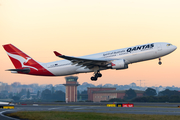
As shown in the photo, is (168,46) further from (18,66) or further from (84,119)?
(18,66)

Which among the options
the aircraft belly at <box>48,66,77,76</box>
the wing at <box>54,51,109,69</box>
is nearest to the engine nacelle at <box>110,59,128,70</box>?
the wing at <box>54,51,109,69</box>

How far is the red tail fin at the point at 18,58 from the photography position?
50844mm

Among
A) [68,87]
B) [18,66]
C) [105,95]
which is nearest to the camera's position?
[18,66]

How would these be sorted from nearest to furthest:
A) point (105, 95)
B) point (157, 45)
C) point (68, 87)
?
point (157, 45)
point (105, 95)
point (68, 87)

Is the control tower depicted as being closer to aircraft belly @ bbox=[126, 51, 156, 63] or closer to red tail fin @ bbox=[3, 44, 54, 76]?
red tail fin @ bbox=[3, 44, 54, 76]

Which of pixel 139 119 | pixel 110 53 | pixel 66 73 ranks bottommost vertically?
pixel 139 119

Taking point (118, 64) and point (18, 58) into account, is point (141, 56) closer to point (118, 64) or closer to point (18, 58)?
point (118, 64)

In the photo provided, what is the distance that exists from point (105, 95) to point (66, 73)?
260ft

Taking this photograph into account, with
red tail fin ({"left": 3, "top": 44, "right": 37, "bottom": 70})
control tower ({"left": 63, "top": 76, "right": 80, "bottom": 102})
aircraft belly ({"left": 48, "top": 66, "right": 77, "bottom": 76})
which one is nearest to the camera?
aircraft belly ({"left": 48, "top": 66, "right": 77, "bottom": 76})

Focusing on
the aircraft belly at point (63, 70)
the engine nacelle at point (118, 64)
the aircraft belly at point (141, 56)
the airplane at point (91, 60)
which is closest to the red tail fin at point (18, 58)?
the airplane at point (91, 60)

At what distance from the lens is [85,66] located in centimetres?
4662

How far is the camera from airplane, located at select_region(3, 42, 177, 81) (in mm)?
42812

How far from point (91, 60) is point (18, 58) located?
16832 mm

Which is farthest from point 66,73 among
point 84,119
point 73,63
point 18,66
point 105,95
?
point 105,95
